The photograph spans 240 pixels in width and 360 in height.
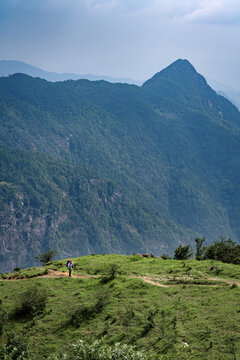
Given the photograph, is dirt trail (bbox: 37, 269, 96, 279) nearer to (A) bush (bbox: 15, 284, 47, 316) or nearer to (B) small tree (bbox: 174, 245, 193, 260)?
(A) bush (bbox: 15, 284, 47, 316)

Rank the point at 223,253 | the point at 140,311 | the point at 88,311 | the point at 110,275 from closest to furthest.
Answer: the point at 140,311 < the point at 88,311 < the point at 110,275 < the point at 223,253

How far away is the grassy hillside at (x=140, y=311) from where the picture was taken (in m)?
26.7

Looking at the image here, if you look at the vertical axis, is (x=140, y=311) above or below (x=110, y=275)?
above

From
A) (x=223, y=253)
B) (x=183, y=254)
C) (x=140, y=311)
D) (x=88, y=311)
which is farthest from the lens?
(x=183, y=254)

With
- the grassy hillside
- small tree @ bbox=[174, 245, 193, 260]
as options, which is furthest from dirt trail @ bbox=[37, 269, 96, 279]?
small tree @ bbox=[174, 245, 193, 260]

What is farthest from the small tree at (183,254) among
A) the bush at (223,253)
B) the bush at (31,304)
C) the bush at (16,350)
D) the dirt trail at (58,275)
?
the bush at (16,350)

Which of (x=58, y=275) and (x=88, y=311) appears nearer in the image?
(x=88, y=311)

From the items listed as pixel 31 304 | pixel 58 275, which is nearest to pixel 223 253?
pixel 58 275

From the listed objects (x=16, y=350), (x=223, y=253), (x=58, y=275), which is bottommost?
(x=58, y=275)

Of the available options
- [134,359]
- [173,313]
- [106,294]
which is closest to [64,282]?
[106,294]

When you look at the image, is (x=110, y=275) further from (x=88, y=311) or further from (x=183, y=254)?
(x=183, y=254)

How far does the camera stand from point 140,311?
3269cm

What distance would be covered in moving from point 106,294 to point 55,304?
586 cm

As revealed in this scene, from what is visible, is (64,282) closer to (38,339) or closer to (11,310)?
(11,310)
